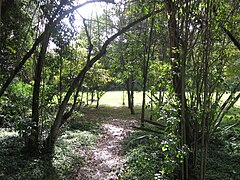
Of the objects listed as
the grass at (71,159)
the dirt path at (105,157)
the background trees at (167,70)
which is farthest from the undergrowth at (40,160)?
the background trees at (167,70)

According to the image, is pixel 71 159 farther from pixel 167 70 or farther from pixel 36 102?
pixel 167 70

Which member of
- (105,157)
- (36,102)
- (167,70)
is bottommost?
(105,157)

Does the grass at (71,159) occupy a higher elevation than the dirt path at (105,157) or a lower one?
higher

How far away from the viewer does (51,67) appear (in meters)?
6.21

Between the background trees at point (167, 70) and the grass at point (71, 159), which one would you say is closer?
the background trees at point (167, 70)

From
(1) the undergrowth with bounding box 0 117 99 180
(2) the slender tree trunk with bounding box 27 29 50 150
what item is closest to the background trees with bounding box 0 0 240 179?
(2) the slender tree trunk with bounding box 27 29 50 150

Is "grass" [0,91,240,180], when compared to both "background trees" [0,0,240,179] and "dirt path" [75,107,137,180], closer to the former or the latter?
"dirt path" [75,107,137,180]

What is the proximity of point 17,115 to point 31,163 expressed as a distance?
1375 millimetres

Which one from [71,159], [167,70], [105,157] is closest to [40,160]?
[71,159]

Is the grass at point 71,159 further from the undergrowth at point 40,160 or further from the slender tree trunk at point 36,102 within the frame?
the slender tree trunk at point 36,102

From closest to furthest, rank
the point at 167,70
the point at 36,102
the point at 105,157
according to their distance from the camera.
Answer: the point at 167,70
the point at 36,102
the point at 105,157

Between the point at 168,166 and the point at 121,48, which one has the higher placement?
the point at 121,48

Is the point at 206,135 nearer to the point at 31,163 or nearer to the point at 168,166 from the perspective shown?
the point at 168,166

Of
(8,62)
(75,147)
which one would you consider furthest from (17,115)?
(8,62)
